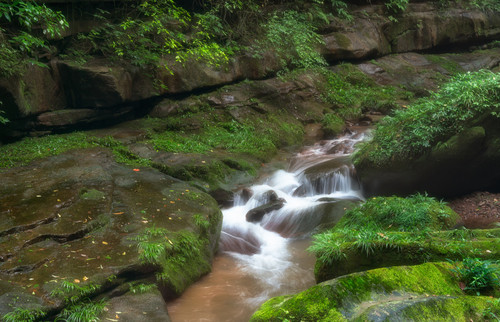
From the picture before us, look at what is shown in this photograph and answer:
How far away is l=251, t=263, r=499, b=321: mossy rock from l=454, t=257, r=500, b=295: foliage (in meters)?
0.09

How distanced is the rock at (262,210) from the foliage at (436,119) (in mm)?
2246

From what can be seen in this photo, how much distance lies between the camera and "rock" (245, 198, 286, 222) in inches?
340

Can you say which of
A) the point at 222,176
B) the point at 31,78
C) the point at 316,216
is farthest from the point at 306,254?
the point at 31,78

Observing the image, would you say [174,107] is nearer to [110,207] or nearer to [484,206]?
[110,207]

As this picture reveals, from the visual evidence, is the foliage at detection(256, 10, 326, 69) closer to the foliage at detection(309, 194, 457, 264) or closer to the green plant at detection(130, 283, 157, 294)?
the foliage at detection(309, 194, 457, 264)

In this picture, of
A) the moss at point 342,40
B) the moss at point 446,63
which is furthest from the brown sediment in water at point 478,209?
the moss at point 446,63

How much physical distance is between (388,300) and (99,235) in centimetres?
431

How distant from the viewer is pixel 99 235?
5715 mm

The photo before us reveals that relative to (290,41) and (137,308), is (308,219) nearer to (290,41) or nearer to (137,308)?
(137,308)

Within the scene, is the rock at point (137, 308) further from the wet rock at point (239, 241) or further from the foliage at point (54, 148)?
the foliage at point (54, 148)

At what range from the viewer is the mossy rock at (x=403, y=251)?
13.2 feet

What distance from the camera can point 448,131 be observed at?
767 cm

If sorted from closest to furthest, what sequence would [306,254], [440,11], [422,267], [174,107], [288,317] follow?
1. [288,317]
2. [422,267]
3. [306,254]
4. [174,107]
5. [440,11]

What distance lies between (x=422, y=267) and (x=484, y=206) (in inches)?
196
